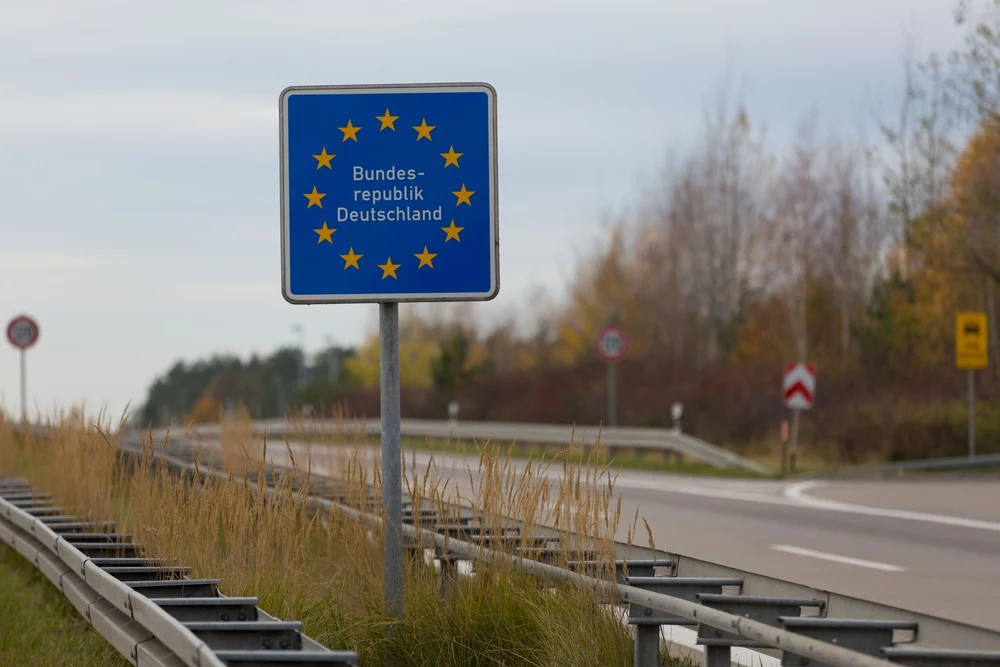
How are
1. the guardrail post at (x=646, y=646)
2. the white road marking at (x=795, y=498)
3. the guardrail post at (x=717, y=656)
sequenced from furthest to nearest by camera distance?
1. the white road marking at (x=795, y=498)
2. the guardrail post at (x=646, y=646)
3. the guardrail post at (x=717, y=656)

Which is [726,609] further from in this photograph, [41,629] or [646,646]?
[41,629]

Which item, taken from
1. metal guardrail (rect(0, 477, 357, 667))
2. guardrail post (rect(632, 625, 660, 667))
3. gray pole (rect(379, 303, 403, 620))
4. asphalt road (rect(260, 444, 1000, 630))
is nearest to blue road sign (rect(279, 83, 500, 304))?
gray pole (rect(379, 303, 403, 620))

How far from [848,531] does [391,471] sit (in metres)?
10.2

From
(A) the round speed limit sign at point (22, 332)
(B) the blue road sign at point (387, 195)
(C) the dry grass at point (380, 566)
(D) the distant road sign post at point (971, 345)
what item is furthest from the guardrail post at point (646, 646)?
(A) the round speed limit sign at point (22, 332)

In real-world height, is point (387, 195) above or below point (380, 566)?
above

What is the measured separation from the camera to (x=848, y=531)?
1576cm

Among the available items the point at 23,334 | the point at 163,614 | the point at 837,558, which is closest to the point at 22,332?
the point at 23,334

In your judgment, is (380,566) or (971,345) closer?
(380,566)

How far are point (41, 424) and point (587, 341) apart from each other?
55.4 m

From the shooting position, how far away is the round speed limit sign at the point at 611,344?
30.3 m

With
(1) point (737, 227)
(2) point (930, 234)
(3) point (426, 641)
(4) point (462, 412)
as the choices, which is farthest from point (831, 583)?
(1) point (737, 227)

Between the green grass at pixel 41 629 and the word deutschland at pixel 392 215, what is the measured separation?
2.23 meters

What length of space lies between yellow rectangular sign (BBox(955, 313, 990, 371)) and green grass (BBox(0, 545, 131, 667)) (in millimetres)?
19232

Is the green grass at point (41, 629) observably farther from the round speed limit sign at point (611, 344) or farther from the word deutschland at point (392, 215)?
the round speed limit sign at point (611, 344)
